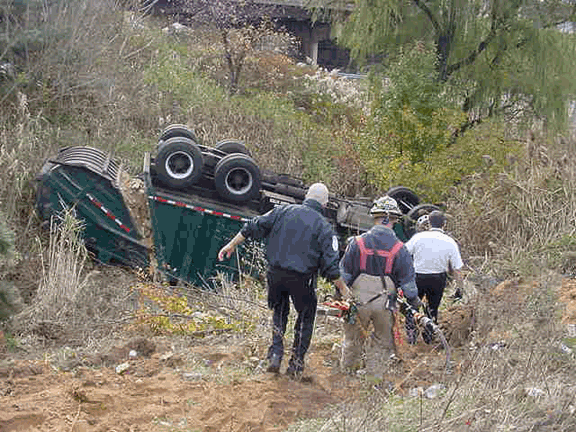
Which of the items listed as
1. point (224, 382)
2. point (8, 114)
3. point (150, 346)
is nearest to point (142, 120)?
point (8, 114)

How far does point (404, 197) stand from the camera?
1547 cm

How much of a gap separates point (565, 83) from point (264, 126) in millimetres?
6620

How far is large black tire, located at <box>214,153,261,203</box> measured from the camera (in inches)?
550

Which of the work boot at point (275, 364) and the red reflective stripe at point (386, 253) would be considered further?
the work boot at point (275, 364)

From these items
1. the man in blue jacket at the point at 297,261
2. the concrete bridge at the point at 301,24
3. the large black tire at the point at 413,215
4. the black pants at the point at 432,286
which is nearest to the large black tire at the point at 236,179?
the large black tire at the point at 413,215

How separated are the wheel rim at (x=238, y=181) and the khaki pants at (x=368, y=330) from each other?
604 cm

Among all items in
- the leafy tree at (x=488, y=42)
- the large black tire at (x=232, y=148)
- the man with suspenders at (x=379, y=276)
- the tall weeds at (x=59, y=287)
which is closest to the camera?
the man with suspenders at (x=379, y=276)

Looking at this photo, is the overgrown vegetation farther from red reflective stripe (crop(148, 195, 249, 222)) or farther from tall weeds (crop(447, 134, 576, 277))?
red reflective stripe (crop(148, 195, 249, 222))

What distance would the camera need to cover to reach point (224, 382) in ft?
25.4

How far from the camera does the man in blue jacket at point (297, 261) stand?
780 cm

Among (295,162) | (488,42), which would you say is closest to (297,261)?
(295,162)

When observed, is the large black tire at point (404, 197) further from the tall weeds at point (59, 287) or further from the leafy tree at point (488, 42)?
the tall weeds at point (59, 287)

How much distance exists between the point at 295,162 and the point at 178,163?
239 inches

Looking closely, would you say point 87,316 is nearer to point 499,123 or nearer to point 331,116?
point 499,123
